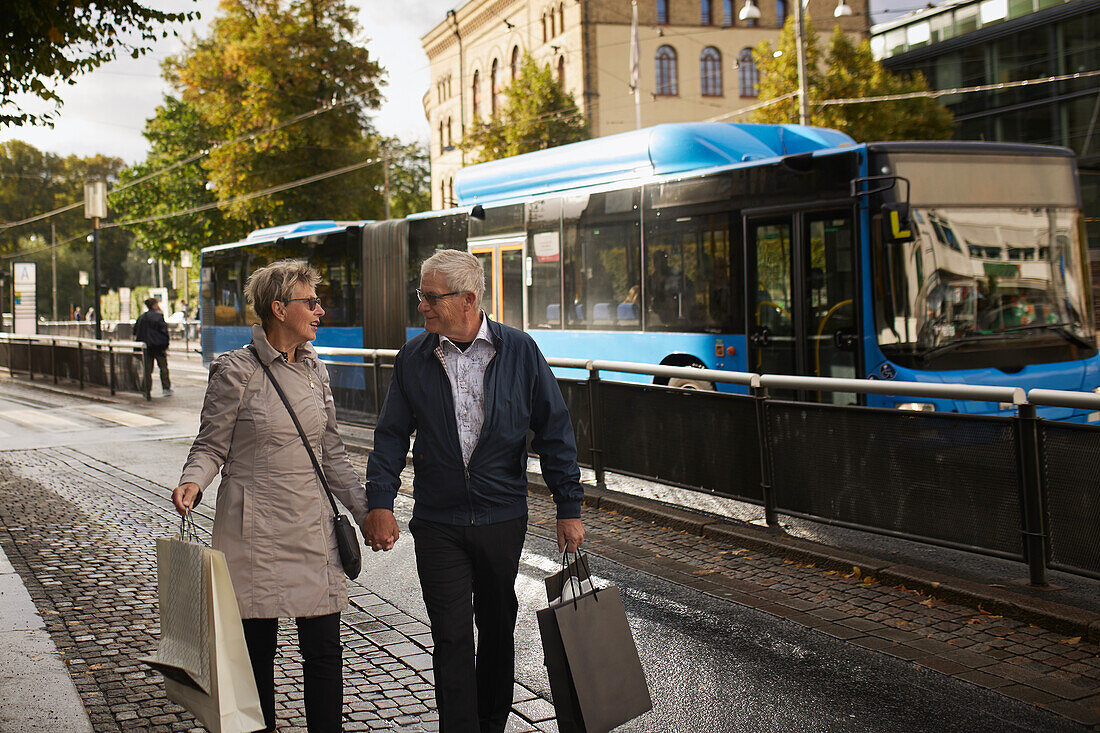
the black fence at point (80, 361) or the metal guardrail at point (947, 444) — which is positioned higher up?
the black fence at point (80, 361)

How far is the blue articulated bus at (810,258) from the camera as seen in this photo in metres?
9.51

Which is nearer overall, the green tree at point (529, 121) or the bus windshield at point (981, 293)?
the bus windshield at point (981, 293)

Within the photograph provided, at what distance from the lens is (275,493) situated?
12.0ft

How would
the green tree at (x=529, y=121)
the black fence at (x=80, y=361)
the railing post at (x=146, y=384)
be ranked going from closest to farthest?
1. the railing post at (x=146, y=384)
2. the black fence at (x=80, y=361)
3. the green tree at (x=529, y=121)

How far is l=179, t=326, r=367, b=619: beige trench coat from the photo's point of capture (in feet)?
11.9

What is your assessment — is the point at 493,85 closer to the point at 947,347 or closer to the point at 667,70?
the point at 667,70

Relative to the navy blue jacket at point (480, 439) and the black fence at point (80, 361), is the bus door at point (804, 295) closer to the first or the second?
the navy blue jacket at point (480, 439)

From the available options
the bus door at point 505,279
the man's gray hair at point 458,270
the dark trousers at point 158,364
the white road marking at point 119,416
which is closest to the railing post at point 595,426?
the bus door at point 505,279

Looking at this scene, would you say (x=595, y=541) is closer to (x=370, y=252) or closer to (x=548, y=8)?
(x=370, y=252)

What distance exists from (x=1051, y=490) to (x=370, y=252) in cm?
1478

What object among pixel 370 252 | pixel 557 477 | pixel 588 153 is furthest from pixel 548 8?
pixel 557 477

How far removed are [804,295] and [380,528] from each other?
7321mm

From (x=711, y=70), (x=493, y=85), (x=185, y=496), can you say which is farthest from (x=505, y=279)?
(x=493, y=85)

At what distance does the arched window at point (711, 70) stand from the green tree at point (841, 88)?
24.1 metres
